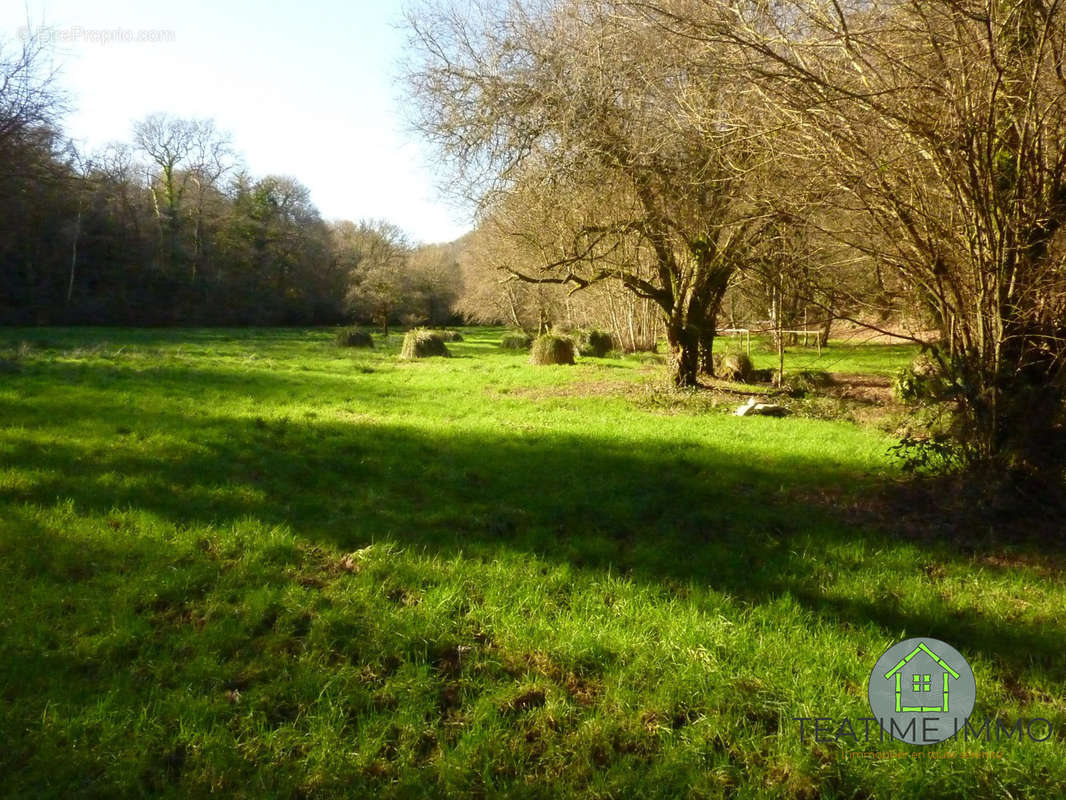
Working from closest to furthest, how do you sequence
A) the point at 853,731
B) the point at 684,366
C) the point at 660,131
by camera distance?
1. the point at 853,731
2. the point at 660,131
3. the point at 684,366

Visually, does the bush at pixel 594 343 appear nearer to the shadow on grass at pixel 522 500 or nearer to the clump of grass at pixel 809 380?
the clump of grass at pixel 809 380

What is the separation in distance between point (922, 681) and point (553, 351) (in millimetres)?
18680

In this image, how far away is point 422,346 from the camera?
2491 centimetres

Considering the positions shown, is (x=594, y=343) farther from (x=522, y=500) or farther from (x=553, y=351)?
(x=522, y=500)

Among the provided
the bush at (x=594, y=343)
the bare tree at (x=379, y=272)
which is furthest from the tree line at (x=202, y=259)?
the bush at (x=594, y=343)

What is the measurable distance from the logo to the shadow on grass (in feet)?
1.27

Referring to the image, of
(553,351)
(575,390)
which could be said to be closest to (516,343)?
(553,351)

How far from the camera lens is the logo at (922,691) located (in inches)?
117

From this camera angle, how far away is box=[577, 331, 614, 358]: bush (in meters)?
27.0

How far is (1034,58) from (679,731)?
4.87 meters

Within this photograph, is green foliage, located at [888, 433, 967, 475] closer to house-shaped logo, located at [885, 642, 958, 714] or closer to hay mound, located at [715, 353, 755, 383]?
house-shaped logo, located at [885, 642, 958, 714]

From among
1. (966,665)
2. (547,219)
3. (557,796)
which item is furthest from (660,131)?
(557,796)

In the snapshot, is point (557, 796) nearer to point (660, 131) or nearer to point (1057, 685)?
point (1057, 685)

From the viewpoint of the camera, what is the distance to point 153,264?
4206 cm
